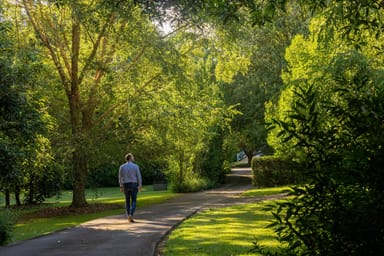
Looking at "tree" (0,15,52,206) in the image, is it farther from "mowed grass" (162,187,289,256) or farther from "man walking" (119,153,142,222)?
"mowed grass" (162,187,289,256)

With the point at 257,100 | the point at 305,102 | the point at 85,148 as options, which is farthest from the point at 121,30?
the point at 257,100

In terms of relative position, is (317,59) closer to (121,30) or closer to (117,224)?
(121,30)

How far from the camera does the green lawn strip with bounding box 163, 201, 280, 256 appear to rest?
8.60 m

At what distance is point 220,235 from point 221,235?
0.9 inches

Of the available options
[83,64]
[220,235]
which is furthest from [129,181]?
[83,64]

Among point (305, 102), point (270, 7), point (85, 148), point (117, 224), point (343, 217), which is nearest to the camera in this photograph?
point (343, 217)

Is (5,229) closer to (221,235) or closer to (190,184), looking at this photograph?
(221,235)

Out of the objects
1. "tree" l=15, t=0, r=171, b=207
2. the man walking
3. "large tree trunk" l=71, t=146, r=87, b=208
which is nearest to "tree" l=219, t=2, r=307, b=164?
"tree" l=15, t=0, r=171, b=207

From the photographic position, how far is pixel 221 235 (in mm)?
10312

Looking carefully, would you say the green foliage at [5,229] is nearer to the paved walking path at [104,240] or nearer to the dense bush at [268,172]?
the paved walking path at [104,240]

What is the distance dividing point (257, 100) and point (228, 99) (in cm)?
247

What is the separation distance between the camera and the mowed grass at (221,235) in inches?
337

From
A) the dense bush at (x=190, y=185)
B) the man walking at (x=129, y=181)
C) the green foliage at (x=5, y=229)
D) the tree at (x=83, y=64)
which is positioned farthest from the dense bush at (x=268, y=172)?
the green foliage at (x=5, y=229)

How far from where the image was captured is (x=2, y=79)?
36.2 ft
